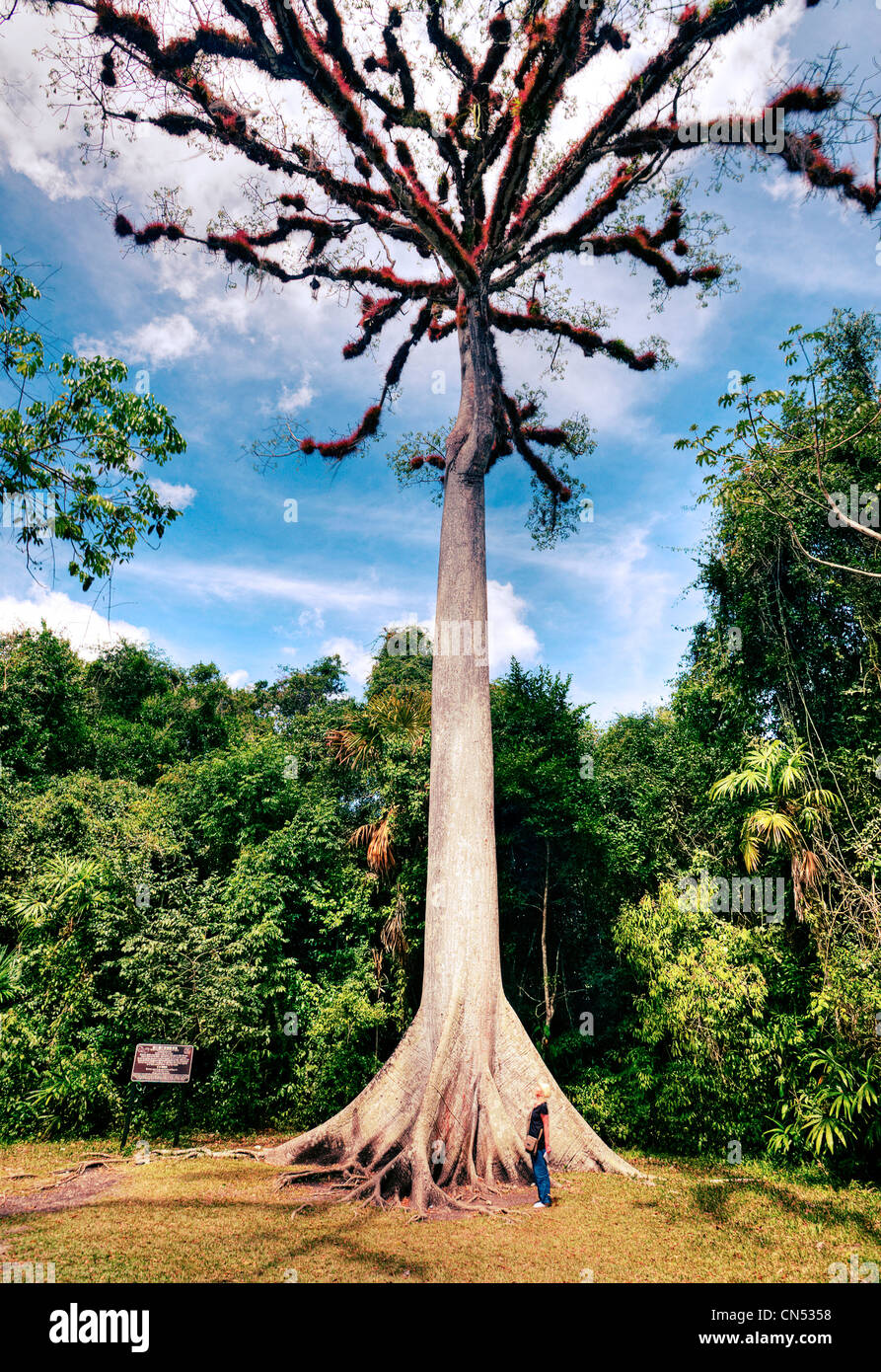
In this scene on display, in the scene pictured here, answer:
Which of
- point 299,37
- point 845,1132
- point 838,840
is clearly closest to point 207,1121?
point 845,1132

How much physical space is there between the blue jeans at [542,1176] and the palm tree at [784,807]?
4.10 meters

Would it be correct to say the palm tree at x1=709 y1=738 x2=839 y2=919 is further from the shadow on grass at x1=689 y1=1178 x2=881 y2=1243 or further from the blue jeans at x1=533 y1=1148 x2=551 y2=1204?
the blue jeans at x1=533 y1=1148 x2=551 y2=1204

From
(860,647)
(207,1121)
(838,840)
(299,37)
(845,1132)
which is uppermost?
(299,37)

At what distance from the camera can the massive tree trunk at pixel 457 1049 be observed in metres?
5.54

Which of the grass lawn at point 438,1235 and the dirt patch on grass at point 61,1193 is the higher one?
the grass lawn at point 438,1235

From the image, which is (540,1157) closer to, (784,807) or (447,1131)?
(447,1131)

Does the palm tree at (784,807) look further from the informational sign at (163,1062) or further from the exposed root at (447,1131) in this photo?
the informational sign at (163,1062)

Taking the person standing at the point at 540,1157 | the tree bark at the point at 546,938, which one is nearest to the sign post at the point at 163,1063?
the person standing at the point at 540,1157

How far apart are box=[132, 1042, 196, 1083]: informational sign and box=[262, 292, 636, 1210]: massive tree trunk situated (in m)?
1.38

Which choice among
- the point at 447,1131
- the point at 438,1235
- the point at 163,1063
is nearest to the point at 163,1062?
the point at 163,1063

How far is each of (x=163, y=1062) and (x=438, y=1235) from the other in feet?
13.8

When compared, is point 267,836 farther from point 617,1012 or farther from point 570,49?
point 570,49
